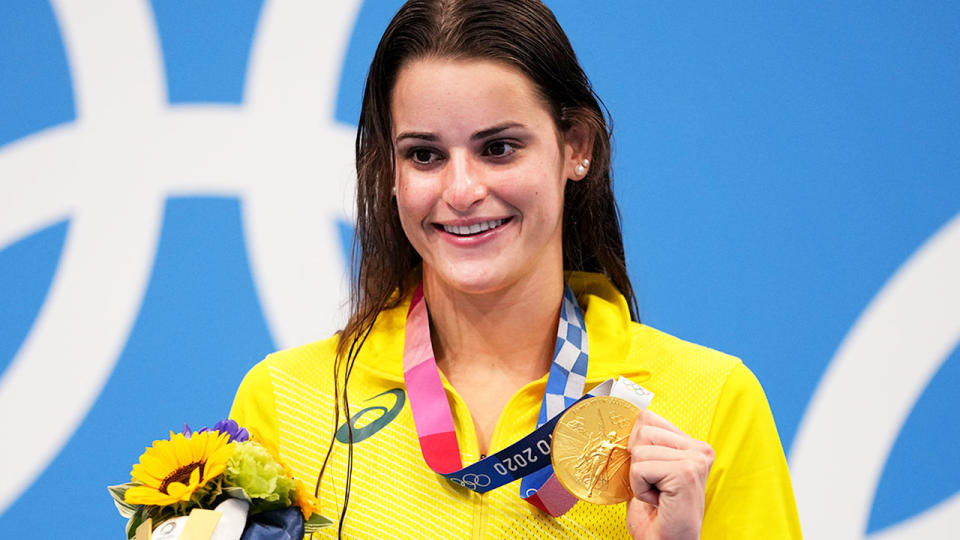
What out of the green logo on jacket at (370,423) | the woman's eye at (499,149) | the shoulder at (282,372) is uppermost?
the woman's eye at (499,149)

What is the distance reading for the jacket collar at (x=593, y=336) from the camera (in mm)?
1791

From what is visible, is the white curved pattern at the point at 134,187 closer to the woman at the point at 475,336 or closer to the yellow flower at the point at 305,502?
the woman at the point at 475,336

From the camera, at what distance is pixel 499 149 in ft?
5.55

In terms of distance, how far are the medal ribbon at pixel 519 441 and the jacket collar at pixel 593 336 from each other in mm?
26

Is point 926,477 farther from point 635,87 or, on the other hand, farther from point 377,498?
point 377,498

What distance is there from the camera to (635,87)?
2.69m

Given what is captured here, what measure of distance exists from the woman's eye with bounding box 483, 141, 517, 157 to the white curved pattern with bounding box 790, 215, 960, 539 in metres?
1.34

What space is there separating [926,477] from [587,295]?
1246mm

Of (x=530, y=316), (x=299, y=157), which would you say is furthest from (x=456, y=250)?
(x=299, y=157)

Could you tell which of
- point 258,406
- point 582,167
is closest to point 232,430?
point 258,406

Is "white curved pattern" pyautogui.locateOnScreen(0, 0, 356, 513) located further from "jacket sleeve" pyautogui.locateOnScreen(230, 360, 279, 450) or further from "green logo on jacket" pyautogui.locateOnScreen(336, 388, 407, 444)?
"green logo on jacket" pyautogui.locateOnScreen(336, 388, 407, 444)

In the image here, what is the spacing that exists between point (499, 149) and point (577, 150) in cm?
21

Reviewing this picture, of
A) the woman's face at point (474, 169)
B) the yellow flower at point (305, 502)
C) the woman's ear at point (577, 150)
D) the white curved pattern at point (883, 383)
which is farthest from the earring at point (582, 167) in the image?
the white curved pattern at point (883, 383)

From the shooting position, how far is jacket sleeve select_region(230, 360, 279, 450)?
183 centimetres
